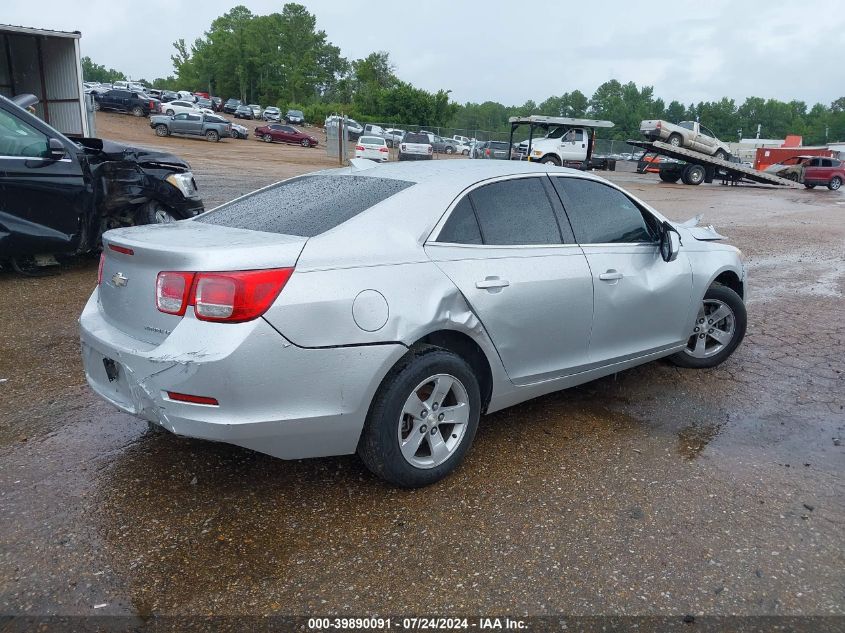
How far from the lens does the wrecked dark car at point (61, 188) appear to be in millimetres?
6586

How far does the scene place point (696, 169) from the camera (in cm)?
3036

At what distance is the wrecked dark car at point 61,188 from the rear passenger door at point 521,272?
5149mm

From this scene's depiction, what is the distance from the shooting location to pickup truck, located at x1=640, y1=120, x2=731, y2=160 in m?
30.9

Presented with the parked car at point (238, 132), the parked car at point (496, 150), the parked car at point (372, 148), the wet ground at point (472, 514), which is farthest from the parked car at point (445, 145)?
the wet ground at point (472, 514)

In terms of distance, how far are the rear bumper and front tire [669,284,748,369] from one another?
285 centimetres

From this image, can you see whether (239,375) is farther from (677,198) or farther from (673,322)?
(677,198)

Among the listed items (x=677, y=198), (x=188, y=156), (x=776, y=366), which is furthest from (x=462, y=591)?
(x=188, y=156)

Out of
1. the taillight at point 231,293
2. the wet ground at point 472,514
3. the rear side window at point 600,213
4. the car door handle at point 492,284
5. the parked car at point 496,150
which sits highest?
the rear side window at point 600,213

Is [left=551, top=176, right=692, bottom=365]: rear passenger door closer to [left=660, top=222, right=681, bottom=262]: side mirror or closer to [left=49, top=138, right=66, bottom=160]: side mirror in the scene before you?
[left=660, top=222, right=681, bottom=262]: side mirror

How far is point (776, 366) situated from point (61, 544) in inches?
195

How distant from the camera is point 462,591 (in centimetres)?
256

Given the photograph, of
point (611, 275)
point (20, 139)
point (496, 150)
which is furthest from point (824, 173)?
point (20, 139)

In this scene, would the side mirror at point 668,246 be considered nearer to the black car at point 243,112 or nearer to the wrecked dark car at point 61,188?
the wrecked dark car at point 61,188

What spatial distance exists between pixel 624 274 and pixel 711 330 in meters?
1.37
